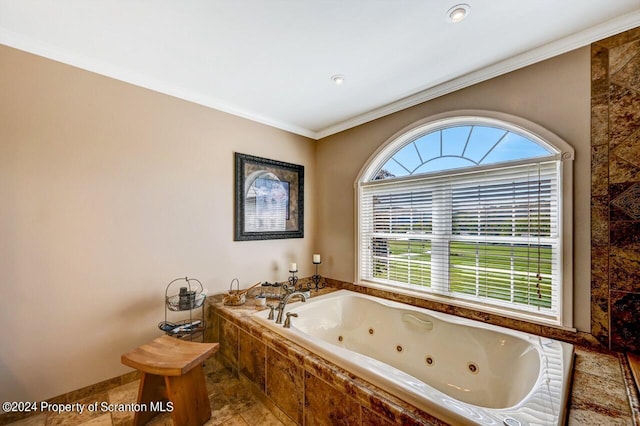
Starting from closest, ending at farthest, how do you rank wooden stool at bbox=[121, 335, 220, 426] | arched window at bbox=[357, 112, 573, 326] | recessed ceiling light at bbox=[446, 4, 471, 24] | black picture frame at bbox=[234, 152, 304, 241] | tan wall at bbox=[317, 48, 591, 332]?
recessed ceiling light at bbox=[446, 4, 471, 24] → wooden stool at bbox=[121, 335, 220, 426] → tan wall at bbox=[317, 48, 591, 332] → arched window at bbox=[357, 112, 573, 326] → black picture frame at bbox=[234, 152, 304, 241]

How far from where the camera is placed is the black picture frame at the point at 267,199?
2.80 meters

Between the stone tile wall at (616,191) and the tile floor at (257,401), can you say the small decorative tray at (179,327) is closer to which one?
the tile floor at (257,401)

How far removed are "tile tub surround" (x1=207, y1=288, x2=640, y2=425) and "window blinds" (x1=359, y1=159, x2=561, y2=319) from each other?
51 cm

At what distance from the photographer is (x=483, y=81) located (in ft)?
6.94

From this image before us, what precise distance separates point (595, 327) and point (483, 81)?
192 centimetres

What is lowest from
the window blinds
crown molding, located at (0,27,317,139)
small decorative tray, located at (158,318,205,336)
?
small decorative tray, located at (158,318,205,336)

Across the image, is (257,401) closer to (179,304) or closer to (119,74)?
(179,304)

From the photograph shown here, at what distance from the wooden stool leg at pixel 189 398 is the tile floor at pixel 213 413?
0.33 feet

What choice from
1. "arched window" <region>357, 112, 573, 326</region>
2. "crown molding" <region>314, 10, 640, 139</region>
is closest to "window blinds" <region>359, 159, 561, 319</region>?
"arched window" <region>357, 112, 573, 326</region>

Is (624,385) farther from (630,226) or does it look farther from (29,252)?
(29,252)

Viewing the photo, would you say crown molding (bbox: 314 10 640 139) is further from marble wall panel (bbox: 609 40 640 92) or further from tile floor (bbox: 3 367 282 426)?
tile floor (bbox: 3 367 282 426)

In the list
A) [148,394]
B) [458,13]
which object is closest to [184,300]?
[148,394]

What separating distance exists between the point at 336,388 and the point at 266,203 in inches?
82.4

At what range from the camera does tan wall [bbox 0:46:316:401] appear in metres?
1.73
